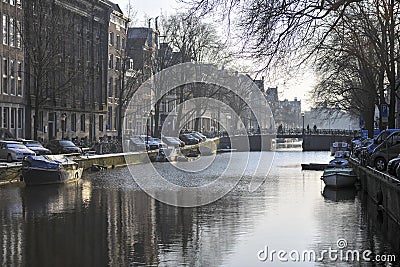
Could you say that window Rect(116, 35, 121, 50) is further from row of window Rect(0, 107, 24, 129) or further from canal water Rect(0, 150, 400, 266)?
canal water Rect(0, 150, 400, 266)

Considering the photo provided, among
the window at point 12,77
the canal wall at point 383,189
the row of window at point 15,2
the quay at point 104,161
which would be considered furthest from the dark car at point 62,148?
the canal wall at point 383,189

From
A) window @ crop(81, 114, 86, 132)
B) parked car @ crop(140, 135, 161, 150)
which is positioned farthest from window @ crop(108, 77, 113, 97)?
parked car @ crop(140, 135, 161, 150)

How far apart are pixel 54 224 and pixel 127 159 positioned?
36260 mm

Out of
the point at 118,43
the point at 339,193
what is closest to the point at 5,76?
the point at 118,43

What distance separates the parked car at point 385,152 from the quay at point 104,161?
63.5 ft

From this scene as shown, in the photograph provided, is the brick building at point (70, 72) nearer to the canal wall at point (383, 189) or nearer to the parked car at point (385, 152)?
the parked car at point (385, 152)

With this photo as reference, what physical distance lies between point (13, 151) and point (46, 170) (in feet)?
23.5

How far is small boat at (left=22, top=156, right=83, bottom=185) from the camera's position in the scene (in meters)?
41.5

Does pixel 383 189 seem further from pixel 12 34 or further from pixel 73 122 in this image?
pixel 73 122

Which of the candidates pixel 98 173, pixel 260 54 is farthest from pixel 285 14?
pixel 98 173

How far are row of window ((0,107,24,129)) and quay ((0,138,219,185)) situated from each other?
8.52 metres

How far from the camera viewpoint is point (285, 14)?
882 inches

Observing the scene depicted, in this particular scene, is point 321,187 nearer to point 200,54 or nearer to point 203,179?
point 203,179

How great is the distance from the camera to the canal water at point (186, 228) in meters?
19.5
